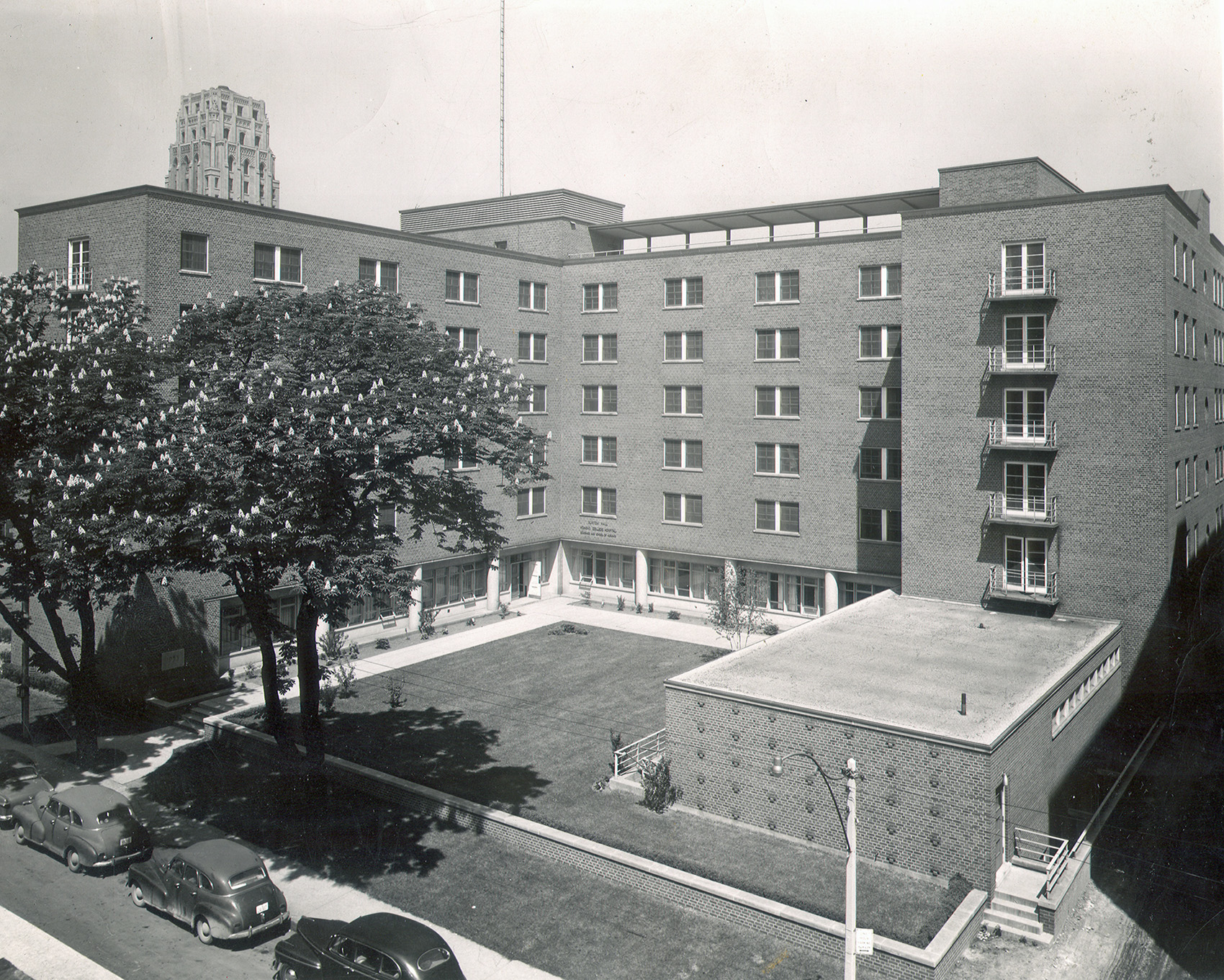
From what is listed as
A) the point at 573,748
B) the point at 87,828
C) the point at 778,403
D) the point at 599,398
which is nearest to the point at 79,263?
the point at 87,828

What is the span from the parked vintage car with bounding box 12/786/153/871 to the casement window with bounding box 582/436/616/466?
29.3 meters

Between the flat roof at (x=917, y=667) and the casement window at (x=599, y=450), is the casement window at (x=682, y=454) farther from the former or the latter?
the flat roof at (x=917, y=667)

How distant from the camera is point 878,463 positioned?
4031 centimetres

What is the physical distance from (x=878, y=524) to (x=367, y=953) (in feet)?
96.2

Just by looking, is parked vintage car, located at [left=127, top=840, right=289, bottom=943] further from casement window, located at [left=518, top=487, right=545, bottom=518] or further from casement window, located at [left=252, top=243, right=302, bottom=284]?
casement window, located at [left=518, top=487, right=545, bottom=518]

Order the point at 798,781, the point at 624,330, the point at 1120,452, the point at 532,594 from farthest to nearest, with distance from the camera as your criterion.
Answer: the point at 532,594, the point at 624,330, the point at 1120,452, the point at 798,781

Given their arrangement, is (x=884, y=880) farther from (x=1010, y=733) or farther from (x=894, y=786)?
(x=1010, y=733)

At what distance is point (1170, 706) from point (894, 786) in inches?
640

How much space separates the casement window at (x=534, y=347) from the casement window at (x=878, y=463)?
16.5 metres

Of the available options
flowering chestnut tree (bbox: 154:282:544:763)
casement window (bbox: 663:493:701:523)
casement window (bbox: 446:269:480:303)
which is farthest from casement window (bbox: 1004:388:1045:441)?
casement window (bbox: 446:269:480:303)

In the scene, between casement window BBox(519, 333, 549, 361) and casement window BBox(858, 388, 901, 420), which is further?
casement window BBox(519, 333, 549, 361)

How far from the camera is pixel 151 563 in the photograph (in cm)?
2255

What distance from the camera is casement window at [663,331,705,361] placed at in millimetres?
44969

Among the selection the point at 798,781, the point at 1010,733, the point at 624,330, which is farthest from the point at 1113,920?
the point at 624,330
